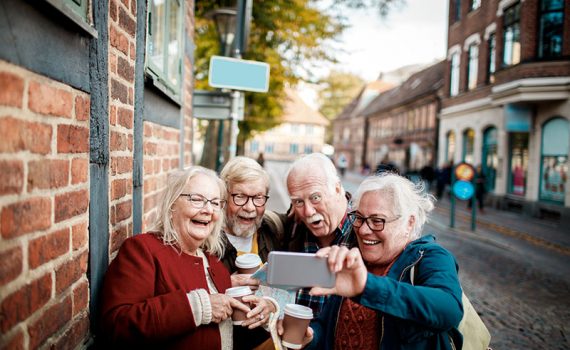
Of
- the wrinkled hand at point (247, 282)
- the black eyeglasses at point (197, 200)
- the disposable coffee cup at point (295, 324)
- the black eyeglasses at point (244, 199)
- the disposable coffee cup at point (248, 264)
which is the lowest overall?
the disposable coffee cup at point (295, 324)

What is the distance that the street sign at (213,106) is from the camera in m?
5.91

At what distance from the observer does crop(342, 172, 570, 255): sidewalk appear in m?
10.2

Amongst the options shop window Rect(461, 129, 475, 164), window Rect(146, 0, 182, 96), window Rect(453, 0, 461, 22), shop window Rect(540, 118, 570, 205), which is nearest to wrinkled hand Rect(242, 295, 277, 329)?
window Rect(146, 0, 182, 96)

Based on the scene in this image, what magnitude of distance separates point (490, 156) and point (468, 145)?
7.35ft

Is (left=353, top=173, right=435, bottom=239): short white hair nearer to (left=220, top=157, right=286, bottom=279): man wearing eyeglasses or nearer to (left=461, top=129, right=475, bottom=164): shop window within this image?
Result: (left=220, top=157, right=286, bottom=279): man wearing eyeglasses

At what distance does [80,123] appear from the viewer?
4.88 ft

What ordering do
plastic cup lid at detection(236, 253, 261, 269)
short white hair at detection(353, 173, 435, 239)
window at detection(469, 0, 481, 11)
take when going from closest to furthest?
short white hair at detection(353, 173, 435, 239), plastic cup lid at detection(236, 253, 261, 269), window at detection(469, 0, 481, 11)

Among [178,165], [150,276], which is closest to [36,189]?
[150,276]

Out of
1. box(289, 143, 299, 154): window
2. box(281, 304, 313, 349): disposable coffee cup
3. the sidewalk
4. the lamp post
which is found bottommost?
the sidewalk

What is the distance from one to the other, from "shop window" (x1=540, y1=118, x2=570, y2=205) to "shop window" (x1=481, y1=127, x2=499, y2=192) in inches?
105

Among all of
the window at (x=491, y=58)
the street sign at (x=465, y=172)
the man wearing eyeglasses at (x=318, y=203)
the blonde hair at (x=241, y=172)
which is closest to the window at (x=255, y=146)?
the window at (x=491, y=58)

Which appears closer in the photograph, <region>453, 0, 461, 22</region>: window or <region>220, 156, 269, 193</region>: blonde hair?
<region>220, 156, 269, 193</region>: blonde hair

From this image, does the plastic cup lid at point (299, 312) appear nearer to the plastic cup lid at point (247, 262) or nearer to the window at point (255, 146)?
the plastic cup lid at point (247, 262)

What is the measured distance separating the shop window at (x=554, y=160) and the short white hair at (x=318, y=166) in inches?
543
